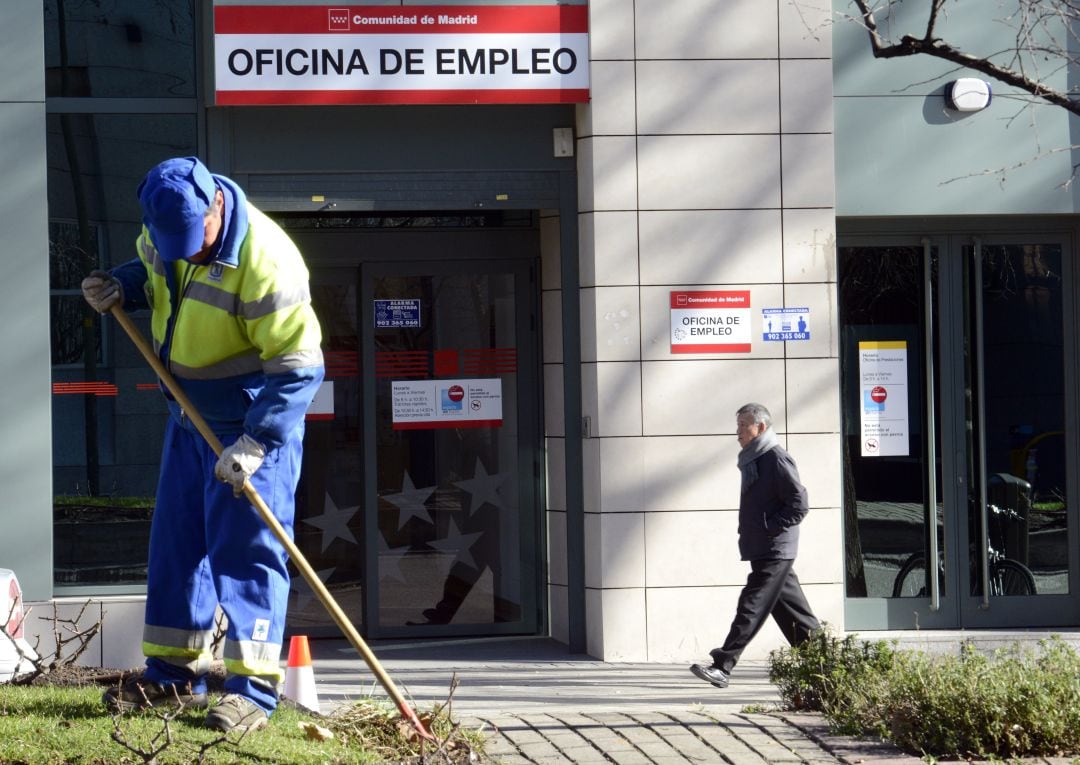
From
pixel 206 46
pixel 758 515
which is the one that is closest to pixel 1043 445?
pixel 758 515

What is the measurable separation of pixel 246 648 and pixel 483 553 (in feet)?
17.6

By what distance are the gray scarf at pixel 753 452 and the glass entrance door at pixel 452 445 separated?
→ 2180mm

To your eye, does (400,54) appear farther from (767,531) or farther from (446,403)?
(767,531)

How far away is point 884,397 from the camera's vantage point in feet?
34.2

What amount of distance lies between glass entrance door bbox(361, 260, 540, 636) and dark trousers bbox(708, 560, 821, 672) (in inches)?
90.5

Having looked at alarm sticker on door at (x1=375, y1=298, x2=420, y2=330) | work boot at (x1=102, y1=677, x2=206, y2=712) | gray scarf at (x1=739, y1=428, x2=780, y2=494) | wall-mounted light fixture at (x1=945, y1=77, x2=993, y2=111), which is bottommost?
work boot at (x1=102, y1=677, x2=206, y2=712)

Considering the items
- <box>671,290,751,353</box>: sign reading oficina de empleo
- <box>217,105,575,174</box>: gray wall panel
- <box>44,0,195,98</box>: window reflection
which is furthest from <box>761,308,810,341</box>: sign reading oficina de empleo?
<box>44,0,195,98</box>: window reflection

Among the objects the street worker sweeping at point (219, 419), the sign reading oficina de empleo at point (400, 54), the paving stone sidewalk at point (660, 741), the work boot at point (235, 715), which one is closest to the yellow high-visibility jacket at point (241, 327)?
the street worker sweeping at point (219, 419)

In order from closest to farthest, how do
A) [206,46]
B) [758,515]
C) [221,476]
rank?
[221,476] → [758,515] → [206,46]

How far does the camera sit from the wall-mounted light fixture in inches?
394

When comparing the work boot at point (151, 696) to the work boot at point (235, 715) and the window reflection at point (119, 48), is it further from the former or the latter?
the window reflection at point (119, 48)

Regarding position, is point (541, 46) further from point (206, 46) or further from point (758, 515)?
point (758, 515)

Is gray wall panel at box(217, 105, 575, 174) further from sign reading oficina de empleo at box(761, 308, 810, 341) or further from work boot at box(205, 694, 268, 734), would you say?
work boot at box(205, 694, 268, 734)

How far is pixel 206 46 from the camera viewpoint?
922 centimetres
